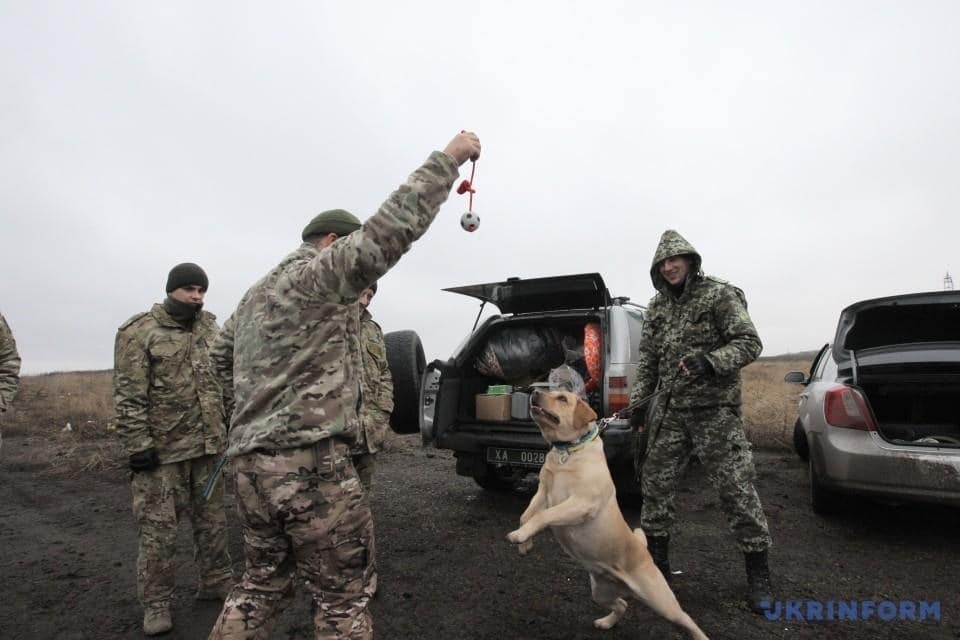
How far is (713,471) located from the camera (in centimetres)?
323

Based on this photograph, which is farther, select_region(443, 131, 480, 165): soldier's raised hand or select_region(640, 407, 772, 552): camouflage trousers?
select_region(640, 407, 772, 552): camouflage trousers

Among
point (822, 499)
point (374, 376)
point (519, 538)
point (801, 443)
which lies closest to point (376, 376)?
point (374, 376)

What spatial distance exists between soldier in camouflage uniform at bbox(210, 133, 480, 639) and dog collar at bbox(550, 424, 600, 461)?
3.95 ft

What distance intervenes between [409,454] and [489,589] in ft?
17.5

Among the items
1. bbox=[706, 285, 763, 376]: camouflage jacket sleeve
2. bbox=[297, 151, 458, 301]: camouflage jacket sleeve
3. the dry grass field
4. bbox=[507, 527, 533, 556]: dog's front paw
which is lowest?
the dry grass field

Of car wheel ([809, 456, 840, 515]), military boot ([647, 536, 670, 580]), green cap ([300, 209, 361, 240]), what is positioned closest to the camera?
green cap ([300, 209, 361, 240])

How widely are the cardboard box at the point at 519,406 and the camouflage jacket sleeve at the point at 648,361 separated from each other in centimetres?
143

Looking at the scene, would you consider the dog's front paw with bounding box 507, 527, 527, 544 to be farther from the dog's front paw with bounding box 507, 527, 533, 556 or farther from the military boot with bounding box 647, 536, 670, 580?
the military boot with bounding box 647, 536, 670, 580

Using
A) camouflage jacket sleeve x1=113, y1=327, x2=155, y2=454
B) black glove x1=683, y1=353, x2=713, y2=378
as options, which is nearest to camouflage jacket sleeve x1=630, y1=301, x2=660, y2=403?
black glove x1=683, y1=353, x2=713, y2=378

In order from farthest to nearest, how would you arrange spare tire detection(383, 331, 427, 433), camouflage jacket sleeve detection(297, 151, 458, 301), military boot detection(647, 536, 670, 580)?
1. spare tire detection(383, 331, 427, 433)
2. military boot detection(647, 536, 670, 580)
3. camouflage jacket sleeve detection(297, 151, 458, 301)

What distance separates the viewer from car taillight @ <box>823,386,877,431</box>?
3.91m

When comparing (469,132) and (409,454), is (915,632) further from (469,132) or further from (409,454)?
(409,454)

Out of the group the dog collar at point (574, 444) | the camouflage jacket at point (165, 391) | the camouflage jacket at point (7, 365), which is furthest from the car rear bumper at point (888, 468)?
the camouflage jacket at point (7, 365)

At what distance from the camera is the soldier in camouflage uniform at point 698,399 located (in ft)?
10.2
